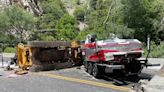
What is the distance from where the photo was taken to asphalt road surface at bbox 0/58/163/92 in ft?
50.6

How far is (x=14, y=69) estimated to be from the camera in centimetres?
2248

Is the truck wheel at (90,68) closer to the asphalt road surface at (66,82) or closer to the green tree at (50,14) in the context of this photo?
the asphalt road surface at (66,82)

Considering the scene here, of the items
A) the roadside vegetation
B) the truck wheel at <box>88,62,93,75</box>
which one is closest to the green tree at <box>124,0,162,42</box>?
the roadside vegetation

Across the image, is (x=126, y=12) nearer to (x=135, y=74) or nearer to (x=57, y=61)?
(x=57, y=61)

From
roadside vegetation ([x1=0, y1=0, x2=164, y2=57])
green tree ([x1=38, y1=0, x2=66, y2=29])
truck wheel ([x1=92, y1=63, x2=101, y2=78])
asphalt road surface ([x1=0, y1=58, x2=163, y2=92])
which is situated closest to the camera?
asphalt road surface ([x1=0, y1=58, x2=163, y2=92])

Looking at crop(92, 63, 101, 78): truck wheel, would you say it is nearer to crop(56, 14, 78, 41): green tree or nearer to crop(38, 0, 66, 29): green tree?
crop(56, 14, 78, 41): green tree

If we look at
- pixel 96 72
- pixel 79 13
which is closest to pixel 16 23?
pixel 79 13

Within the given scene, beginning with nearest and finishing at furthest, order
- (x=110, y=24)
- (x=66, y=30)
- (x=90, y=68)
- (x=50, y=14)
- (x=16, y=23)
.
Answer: (x=90, y=68), (x=110, y=24), (x=66, y=30), (x=16, y=23), (x=50, y=14)

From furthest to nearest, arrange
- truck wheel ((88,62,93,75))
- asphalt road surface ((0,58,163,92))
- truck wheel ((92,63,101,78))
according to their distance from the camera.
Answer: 1. truck wheel ((88,62,93,75))
2. truck wheel ((92,63,101,78))
3. asphalt road surface ((0,58,163,92))

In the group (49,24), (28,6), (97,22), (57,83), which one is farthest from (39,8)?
(57,83)

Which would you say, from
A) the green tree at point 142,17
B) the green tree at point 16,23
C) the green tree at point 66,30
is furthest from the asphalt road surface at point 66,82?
the green tree at point 16,23

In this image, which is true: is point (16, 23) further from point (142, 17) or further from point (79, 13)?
point (79, 13)

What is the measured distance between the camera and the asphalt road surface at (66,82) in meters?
15.4

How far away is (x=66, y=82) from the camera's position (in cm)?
1734
